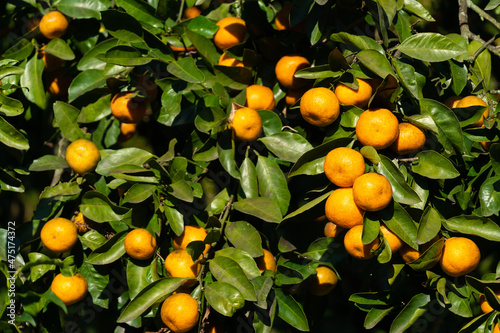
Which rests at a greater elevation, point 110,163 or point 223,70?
point 223,70

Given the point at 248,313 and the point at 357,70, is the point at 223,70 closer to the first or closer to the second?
the point at 357,70

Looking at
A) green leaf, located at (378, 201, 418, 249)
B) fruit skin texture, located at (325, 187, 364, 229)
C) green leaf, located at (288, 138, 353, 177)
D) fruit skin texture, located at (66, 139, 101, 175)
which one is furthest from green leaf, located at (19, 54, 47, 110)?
green leaf, located at (378, 201, 418, 249)

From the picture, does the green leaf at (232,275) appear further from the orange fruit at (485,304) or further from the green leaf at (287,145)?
the orange fruit at (485,304)

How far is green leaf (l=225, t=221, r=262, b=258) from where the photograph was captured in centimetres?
131

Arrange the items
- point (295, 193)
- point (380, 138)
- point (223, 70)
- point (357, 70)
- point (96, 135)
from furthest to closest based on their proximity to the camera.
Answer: point (96, 135) → point (295, 193) → point (223, 70) → point (357, 70) → point (380, 138)

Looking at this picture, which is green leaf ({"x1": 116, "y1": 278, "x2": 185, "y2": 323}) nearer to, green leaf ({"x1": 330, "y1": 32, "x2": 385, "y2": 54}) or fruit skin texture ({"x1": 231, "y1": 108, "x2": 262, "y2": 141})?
fruit skin texture ({"x1": 231, "y1": 108, "x2": 262, "y2": 141})

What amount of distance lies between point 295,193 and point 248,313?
0.38 m

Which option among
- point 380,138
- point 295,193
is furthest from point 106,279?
point 380,138

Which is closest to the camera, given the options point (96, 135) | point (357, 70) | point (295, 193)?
point (357, 70)

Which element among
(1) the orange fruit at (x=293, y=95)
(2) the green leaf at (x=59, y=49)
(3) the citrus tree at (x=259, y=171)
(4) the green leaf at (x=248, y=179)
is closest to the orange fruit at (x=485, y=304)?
(3) the citrus tree at (x=259, y=171)

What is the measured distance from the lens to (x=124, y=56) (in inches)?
51.9

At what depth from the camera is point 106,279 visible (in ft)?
4.95

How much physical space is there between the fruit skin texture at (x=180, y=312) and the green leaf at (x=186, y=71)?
0.51 m

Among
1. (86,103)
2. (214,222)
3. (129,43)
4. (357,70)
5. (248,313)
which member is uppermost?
(129,43)
